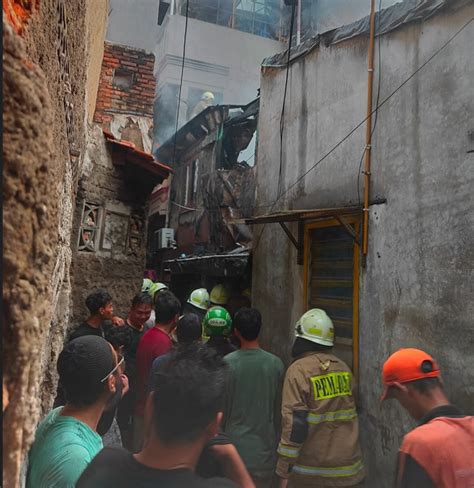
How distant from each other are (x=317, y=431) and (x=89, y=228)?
410cm

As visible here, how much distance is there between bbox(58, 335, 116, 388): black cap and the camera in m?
1.79

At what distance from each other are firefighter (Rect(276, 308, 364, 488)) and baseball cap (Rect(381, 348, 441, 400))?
872 millimetres

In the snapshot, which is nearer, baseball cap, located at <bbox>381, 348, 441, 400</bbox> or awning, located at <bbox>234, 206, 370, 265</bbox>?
baseball cap, located at <bbox>381, 348, 441, 400</bbox>

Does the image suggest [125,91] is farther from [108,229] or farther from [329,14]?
[329,14]

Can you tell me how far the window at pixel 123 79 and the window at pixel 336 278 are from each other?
5190 millimetres

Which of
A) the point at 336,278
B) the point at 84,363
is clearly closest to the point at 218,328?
the point at 336,278

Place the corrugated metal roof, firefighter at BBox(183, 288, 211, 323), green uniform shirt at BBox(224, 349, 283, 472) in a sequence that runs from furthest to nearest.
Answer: firefighter at BBox(183, 288, 211, 323), the corrugated metal roof, green uniform shirt at BBox(224, 349, 283, 472)

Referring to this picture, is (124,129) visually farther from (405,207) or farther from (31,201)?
(31,201)

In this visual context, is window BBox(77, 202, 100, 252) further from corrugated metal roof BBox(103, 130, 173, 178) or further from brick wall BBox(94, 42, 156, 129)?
brick wall BBox(94, 42, 156, 129)

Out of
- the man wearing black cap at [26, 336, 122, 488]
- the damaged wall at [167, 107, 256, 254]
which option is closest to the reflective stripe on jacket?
the man wearing black cap at [26, 336, 122, 488]

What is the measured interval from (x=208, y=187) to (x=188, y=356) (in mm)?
11725

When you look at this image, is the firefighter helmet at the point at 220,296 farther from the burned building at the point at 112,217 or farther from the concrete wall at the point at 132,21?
the concrete wall at the point at 132,21

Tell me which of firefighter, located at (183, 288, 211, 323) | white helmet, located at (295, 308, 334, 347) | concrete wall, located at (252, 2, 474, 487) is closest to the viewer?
white helmet, located at (295, 308, 334, 347)

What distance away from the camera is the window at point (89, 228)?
18.6ft
